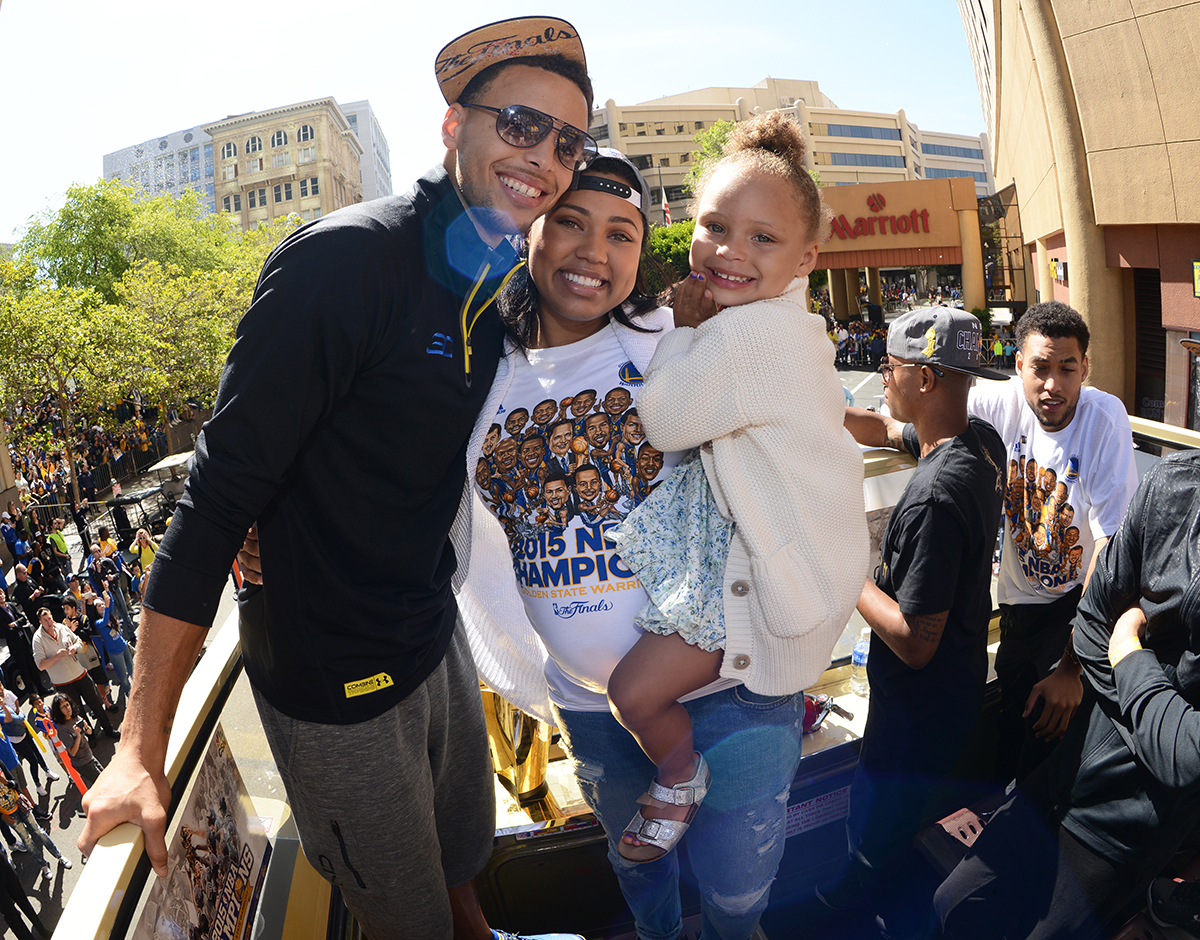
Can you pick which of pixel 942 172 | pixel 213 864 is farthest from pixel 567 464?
pixel 942 172

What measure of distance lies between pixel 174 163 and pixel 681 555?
117899 millimetres

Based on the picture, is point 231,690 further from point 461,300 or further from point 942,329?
point 942,329

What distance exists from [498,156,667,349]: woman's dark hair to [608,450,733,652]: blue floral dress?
1.57ft

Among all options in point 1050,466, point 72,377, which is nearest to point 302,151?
point 72,377

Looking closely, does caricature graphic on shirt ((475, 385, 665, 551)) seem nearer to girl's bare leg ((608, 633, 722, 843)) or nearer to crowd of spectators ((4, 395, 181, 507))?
girl's bare leg ((608, 633, 722, 843))

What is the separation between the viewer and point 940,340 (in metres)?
2.37

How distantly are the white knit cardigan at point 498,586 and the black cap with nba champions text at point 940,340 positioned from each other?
34.7 inches

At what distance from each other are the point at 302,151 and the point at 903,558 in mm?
83278

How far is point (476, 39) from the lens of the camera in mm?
1673

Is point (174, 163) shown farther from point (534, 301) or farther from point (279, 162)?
point (534, 301)

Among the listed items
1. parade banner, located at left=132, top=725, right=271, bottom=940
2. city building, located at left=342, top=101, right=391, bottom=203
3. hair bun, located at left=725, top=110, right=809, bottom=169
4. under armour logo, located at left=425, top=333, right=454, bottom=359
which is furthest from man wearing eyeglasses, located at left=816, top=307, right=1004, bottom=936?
city building, located at left=342, top=101, right=391, bottom=203

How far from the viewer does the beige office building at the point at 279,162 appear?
71.7 m

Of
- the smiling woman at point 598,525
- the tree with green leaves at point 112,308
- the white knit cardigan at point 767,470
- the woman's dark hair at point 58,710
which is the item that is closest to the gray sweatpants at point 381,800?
the smiling woman at point 598,525

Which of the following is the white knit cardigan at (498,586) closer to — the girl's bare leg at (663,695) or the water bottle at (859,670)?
the girl's bare leg at (663,695)
